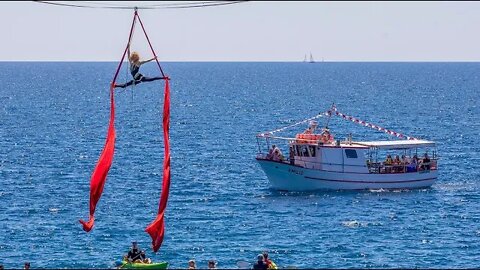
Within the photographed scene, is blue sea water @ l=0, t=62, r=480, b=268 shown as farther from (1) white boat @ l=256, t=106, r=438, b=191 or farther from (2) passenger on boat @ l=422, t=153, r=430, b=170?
(2) passenger on boat @ l=422, t=153, r=430, b=170

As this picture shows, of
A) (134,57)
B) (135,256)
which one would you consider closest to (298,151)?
(135,256)

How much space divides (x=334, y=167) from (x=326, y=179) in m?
1.21

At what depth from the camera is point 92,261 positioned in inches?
2510

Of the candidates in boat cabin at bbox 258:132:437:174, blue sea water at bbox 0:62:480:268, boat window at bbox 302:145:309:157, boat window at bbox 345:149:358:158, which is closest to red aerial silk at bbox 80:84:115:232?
blue sea water at bbox 0:62:480:268

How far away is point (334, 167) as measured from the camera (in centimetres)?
9012

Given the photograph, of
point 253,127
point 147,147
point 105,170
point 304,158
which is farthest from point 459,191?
point 253,127

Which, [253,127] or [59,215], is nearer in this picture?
[59,215]

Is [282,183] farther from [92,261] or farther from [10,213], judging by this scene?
[92,261]

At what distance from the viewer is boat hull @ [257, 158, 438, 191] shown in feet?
296

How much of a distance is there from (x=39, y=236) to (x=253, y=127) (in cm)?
9105

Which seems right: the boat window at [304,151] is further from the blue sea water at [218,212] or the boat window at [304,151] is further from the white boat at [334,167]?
the blue sea water at [218,212]

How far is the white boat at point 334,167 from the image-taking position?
8994 cm

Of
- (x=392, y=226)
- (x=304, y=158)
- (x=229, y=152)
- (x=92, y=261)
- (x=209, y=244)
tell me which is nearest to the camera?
(x=92, y=261)

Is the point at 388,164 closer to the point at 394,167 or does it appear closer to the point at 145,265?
the point at 394,167
